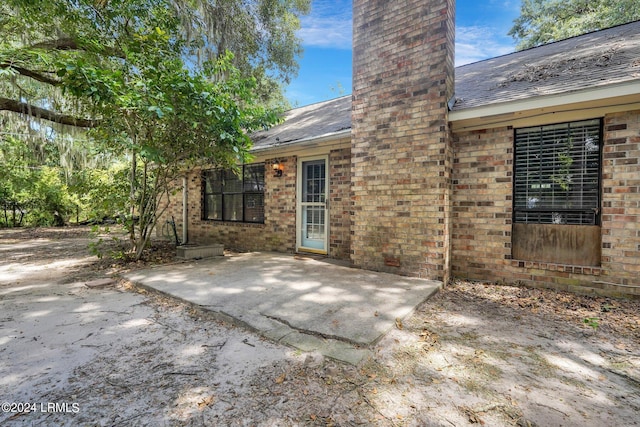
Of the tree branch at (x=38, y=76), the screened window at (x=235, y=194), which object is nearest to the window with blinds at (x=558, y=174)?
the screened window at (x=235, y=194)

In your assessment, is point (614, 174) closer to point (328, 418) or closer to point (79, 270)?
point (328, 418)

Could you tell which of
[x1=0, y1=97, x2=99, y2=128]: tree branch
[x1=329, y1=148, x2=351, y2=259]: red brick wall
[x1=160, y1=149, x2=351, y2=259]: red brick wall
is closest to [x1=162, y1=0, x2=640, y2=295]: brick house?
[x1=329, y1=148, x2=351, y2=259]: red brick wall

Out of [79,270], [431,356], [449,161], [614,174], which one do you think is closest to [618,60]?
[614,174]

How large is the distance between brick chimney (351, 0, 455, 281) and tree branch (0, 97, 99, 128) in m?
7.63

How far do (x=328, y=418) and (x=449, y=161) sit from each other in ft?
12.3

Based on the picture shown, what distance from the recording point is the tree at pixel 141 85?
163 inches

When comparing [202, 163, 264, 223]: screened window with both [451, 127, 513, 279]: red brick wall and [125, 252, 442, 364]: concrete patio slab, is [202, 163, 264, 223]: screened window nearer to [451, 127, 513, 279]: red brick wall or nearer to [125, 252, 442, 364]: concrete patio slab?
[125, 252, 442, 364]: concrete patio slab

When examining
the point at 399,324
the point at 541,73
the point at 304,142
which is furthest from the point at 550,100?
the point at 304,142

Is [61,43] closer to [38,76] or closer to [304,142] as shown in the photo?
[38,76]

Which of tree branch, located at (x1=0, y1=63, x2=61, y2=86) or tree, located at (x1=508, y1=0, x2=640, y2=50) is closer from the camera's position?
tree branch, located at (x1=0, y1=63, x2=61, y2=86)

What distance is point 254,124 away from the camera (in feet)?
19.3

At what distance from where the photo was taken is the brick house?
3520 millimetres

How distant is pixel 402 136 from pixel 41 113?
395 inches

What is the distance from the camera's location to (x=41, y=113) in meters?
8.13
